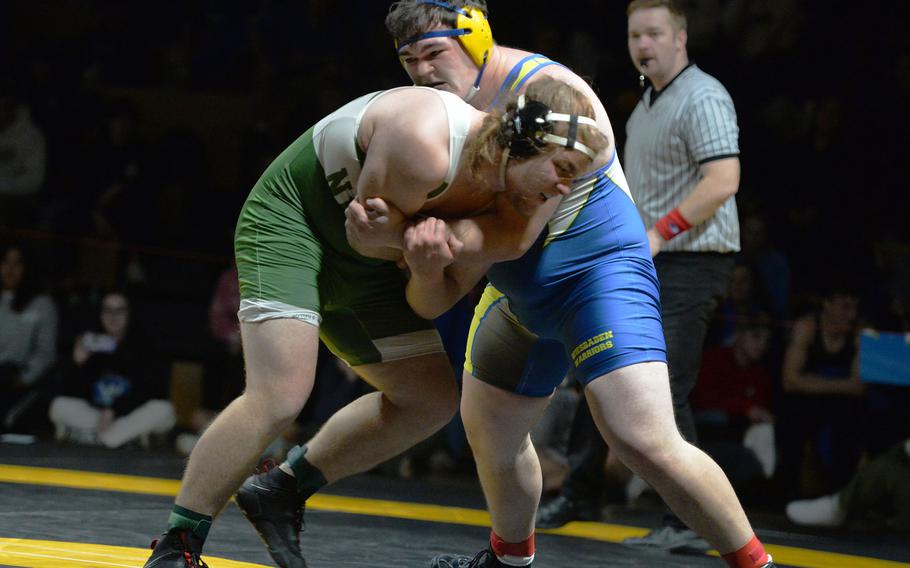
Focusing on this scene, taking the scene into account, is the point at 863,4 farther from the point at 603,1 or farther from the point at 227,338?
the point at 227,338

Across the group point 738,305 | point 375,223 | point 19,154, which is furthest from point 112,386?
point 375,223

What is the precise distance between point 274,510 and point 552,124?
1.26 meters

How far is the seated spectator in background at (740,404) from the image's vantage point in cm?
582

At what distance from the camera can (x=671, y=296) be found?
4297 millimetres

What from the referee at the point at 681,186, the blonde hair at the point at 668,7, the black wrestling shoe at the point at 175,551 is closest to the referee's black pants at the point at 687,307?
the referee at the point at 681,186

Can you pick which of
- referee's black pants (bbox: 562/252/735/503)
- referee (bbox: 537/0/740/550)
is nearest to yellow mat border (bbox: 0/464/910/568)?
referee (bbox: 537/0/740/550)

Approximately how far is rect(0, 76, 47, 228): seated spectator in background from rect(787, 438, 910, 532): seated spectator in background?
497 centimetres

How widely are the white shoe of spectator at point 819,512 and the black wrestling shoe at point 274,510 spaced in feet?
8.40

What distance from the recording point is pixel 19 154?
8.23 meters

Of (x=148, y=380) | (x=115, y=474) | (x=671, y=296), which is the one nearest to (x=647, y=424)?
(x=671, y=296)

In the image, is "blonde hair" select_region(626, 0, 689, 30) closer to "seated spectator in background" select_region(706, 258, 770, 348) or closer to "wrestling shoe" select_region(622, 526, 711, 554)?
"wrestling shoe" select_region(622, 526, 711, 554)

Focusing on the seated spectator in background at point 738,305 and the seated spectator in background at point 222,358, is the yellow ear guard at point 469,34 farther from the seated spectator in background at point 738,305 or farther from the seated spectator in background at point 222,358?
the seated spectator in background at point 222,358

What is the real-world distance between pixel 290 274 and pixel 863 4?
5982mm

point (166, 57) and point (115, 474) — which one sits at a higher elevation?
point (166, 57)
